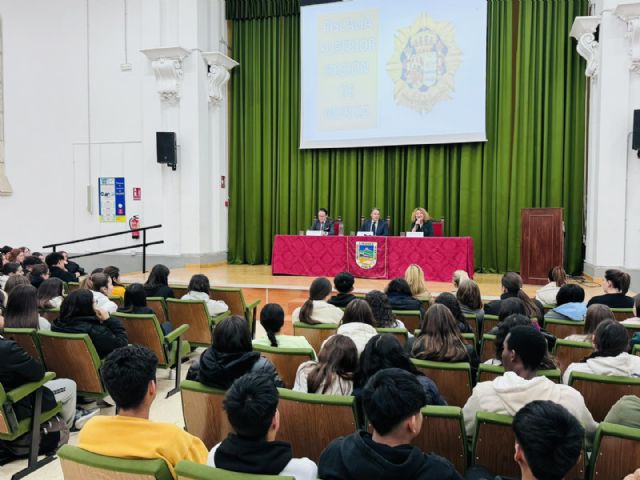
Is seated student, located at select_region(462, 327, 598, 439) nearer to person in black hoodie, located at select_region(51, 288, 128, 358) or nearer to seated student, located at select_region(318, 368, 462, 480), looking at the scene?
seated student, located at select_region(318, 368, 462, 480)

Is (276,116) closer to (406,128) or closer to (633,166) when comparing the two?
(406,128)

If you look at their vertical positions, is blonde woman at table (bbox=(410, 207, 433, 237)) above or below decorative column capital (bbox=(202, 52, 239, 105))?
below

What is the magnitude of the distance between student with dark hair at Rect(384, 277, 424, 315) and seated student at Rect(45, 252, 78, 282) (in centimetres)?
380

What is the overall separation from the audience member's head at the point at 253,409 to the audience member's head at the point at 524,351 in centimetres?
119

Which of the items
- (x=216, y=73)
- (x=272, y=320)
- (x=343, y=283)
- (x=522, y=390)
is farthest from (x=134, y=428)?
(x=216, y=73)

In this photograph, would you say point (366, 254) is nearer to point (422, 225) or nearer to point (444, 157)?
point (422, 225)

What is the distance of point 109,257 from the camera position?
33.9 ft

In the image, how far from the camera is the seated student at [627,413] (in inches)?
78.1

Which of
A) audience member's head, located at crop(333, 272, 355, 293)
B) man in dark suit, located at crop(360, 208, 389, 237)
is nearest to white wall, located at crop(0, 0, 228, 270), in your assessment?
man in dark suit, located at crop(360, 208, 389, 237)

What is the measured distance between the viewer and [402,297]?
4387mm

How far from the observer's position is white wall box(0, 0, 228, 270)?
387 inches

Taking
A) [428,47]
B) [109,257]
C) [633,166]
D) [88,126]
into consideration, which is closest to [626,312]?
[633,166]

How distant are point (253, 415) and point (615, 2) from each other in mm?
8245

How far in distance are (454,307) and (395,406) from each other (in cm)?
198
